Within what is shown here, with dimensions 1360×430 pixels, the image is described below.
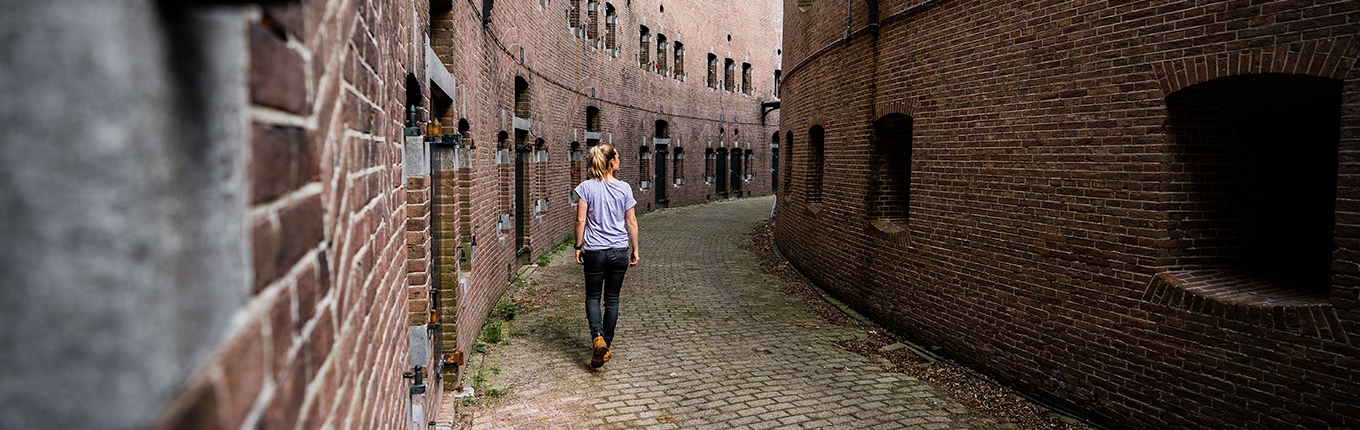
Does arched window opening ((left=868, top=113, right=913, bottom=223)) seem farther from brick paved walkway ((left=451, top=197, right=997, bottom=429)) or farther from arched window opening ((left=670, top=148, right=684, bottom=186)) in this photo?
arched window opening ((left=670, top=148, right=684, bottom=186))

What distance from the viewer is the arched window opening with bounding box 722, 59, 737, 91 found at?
97.3ft

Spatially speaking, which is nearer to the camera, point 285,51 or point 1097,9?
point 285,51

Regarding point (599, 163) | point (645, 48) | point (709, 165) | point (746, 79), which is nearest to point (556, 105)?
point (599, 163)

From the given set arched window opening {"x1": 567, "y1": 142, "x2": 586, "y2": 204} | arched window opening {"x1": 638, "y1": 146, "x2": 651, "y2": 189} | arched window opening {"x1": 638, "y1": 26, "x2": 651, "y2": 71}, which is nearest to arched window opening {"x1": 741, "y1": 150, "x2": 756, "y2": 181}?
arched window opening {"x1": 638, "y1": 146, "x2": 651, "y2": 189}

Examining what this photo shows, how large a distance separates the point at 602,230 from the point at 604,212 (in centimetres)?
15

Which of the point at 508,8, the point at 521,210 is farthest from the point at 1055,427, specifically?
the point at 521,210

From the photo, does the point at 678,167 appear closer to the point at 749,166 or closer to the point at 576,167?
the point at 749,166

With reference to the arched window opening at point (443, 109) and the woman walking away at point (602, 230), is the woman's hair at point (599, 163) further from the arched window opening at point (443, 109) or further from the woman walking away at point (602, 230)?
the arched window opening at point (443, 109)

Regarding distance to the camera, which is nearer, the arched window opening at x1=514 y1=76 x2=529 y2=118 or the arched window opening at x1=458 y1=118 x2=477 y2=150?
the arched window opening at x1=458 y1=118 x2=477 y2=150

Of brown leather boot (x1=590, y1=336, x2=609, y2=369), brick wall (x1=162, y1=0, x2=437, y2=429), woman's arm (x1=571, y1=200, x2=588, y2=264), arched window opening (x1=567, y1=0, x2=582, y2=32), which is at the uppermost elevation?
arched window opening (x1=567, y1=0, x2=582, y2=32)

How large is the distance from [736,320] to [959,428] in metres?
3.72

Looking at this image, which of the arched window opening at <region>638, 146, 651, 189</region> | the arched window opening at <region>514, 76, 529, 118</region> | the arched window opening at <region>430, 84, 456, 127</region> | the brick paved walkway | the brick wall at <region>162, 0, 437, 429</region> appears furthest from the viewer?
the arched window opening at <region>638, 146, 651, 189</region>

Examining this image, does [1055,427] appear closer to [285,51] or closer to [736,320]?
[736,320]

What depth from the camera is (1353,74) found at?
172 inches
